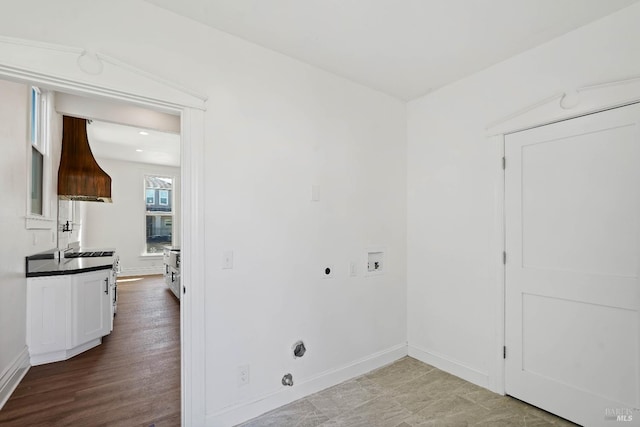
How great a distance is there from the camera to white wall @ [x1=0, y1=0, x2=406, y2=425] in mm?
1854

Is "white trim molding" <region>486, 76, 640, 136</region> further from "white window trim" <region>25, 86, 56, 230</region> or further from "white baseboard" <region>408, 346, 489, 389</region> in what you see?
"white window trim" <region>25, 86, 56, 230</region>

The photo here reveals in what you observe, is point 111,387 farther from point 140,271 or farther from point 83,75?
point 140,271

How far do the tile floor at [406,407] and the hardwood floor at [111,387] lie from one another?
86 cm

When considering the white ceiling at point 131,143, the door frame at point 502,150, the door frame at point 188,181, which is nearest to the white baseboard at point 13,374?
the door frame at point 188,181

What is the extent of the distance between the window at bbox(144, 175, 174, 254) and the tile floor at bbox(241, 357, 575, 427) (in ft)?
24.4

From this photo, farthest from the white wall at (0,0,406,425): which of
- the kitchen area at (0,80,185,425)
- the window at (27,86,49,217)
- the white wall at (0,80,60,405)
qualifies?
the window at (27,86,49,217)

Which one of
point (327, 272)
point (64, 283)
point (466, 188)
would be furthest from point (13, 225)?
point (466, 188)

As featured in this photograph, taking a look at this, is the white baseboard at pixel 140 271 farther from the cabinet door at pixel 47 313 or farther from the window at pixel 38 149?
the cabinet door at pixel 47 313

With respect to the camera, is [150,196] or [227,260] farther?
[150,196]

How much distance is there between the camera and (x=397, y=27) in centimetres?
205

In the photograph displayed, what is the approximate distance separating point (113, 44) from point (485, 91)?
8.89 feet

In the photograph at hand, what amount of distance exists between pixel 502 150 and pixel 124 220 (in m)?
8.42

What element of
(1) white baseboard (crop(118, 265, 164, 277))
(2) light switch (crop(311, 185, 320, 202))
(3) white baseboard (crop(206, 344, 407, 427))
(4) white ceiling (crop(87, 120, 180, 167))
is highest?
(4) white ceiling (crop(87, 120, 180, 167))

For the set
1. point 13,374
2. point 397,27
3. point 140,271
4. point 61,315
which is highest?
point 397,27
